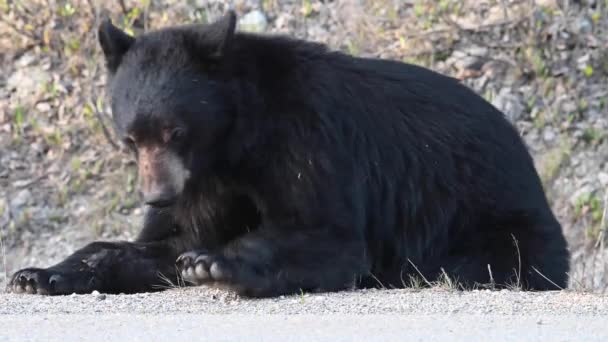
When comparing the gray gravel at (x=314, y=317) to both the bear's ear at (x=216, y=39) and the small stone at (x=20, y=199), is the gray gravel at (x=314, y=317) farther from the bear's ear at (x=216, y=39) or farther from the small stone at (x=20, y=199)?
the small stone at (x=20, y=199)

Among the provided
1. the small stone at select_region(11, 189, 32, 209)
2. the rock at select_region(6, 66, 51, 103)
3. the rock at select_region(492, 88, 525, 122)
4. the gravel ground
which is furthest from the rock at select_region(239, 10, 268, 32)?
the gravel ground

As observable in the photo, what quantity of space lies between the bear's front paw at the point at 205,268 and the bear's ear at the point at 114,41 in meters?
1.33

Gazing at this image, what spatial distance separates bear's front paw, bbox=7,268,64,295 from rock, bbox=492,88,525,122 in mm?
Result: 6236

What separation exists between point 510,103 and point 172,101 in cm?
616

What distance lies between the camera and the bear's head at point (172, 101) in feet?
22.2

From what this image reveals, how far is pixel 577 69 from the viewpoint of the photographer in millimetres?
12414

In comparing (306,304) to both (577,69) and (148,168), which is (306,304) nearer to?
(148,168)

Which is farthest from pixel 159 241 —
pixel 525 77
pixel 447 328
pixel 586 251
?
pixel 525 77

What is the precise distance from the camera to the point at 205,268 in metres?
6.45

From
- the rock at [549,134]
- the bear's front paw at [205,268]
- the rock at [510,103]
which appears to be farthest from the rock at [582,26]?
the bear's front paw at [205,268]

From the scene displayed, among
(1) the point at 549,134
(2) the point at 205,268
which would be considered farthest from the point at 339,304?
(1) the point at 549,134

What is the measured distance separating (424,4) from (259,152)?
244 inches

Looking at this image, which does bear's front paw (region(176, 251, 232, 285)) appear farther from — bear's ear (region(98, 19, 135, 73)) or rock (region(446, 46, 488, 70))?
rock (region(446, 46, 488, 70))

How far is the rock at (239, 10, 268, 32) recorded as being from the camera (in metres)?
13.0
